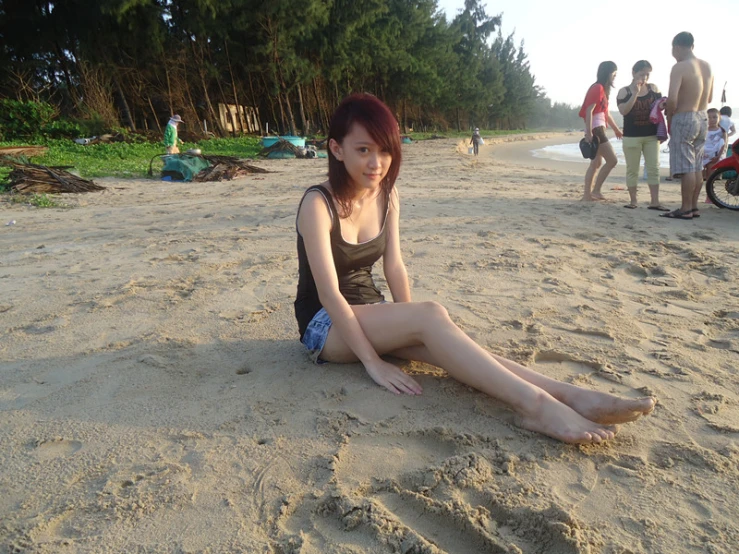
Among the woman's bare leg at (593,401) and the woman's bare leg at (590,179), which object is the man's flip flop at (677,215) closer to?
the woman's bare leg at (590,179)

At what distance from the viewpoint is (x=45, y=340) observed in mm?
2525

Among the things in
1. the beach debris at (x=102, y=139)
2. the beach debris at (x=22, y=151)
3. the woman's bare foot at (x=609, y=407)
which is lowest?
the woman's bare foot at (x=609, y=407)

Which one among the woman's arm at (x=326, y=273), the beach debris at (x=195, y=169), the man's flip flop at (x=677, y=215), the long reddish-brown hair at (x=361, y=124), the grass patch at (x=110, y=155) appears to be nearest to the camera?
the long reddish-brown hair at (x=361, y=124)

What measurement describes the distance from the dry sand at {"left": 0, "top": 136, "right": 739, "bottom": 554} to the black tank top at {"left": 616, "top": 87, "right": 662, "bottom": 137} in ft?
7.83

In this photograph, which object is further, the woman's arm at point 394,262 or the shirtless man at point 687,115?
the shirtless man at point 687,115

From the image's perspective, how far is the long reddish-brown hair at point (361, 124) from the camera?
1893 mm

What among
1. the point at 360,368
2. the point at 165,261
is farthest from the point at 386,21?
the point at 360,368

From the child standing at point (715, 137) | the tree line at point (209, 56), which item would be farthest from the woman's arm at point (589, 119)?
the tree line at point (209, 56)

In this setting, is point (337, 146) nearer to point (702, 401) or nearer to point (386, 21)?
point (702, 401)

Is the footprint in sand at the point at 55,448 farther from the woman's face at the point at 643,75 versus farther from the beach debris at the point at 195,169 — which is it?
the beach debris at the point at 195,169

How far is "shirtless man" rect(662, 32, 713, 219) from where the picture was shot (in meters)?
5.24

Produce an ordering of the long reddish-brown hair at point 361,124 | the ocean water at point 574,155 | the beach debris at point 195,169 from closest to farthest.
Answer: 1. the long reddish-brown hair at point 361,124
2. the beach debris at point 195,169
3. the ocean water at point 574,155

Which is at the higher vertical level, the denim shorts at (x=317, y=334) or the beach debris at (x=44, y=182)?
the beach debris at (x=44, y=182)

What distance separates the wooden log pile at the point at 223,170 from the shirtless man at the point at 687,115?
748cm
